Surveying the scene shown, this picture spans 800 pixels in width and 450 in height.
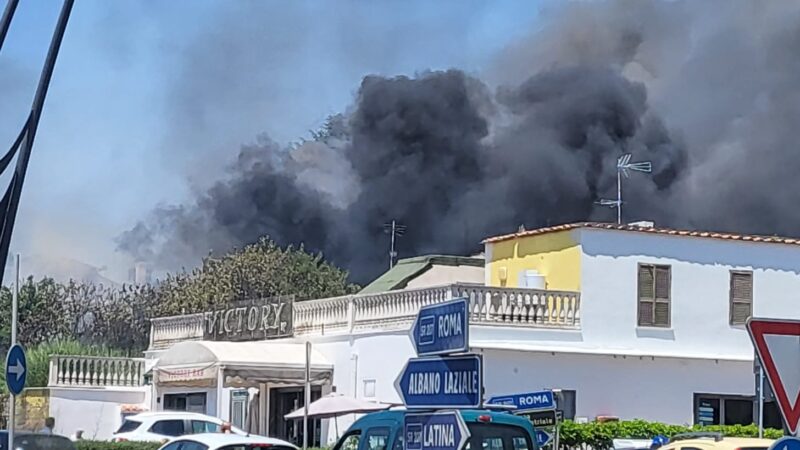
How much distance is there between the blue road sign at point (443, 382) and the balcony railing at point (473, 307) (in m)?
17.1

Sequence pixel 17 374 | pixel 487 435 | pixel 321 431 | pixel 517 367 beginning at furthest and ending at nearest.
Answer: pixel 321 431 < pixel 517 367 < pixel 17 374 < pixel 487 435

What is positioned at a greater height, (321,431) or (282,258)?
(282,258)

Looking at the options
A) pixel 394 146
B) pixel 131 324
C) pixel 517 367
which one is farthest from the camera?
pixel 394 146

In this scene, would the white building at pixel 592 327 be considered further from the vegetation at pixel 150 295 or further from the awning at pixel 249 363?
the vegetation at pixel 150 295

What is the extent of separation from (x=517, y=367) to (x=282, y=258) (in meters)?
32.7

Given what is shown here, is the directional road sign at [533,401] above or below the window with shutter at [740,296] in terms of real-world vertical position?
below

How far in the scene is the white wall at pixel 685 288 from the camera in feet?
100

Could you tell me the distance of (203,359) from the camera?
33250mm

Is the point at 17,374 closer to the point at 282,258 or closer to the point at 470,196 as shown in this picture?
the point at 282,258

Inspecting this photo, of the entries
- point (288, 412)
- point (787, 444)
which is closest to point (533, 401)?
point (787, 444)

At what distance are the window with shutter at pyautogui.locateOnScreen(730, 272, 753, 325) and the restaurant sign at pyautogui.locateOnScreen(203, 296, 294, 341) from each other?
35.2ft

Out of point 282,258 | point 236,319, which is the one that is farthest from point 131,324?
point 236,319

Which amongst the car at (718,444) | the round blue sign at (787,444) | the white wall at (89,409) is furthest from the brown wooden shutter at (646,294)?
the round blue sign at (787,444)

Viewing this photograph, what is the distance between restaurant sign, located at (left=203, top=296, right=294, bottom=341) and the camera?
35562 millimetres
